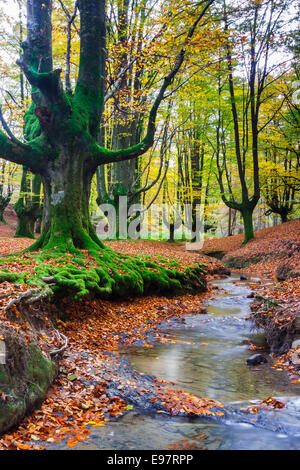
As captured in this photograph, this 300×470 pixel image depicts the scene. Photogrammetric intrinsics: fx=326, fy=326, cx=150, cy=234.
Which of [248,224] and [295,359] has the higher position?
[248,224]

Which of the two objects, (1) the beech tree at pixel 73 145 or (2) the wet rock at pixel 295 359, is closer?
(2) the wet rock at pixel 295 359

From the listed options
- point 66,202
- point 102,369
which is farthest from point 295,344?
point 66,202

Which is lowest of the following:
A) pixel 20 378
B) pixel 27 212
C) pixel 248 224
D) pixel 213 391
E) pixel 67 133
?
pixel 213 391

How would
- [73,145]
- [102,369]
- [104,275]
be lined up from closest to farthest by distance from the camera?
[102,369] < [104,275] < [73,145]

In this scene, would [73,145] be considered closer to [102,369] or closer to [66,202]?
[66,202]

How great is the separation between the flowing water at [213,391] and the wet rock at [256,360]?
0.37ft

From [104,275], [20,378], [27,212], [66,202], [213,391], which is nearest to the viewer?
[20,378]

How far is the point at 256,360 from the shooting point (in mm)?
5027

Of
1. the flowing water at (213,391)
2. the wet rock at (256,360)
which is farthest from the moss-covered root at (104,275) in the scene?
the wet rock at (256,360)

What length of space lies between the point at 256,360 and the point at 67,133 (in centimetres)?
706

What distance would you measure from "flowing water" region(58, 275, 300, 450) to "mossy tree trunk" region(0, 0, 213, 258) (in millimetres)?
3894

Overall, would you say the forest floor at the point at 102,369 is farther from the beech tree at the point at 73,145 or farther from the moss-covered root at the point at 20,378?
the beech tree at the point at 73,145

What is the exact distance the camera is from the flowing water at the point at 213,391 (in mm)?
3000
